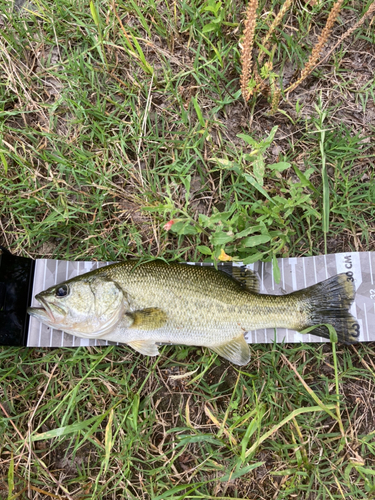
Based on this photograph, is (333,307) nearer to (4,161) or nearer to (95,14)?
(4,161)

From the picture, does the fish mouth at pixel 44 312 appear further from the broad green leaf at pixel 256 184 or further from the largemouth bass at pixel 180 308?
the broad green leaf at pixel 256 184

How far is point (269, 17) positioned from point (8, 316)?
3771 mm

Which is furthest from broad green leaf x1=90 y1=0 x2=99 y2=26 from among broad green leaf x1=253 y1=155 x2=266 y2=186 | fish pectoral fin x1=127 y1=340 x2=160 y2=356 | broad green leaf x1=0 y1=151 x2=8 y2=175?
fish pectoral fin x1=127 y1=340 x2=160 y2=356

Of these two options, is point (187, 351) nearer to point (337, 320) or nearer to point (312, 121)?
point (337, 320)

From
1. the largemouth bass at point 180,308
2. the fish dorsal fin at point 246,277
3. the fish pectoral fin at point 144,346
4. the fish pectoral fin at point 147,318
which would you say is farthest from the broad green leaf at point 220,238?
the fish pectoral fin at point 144,346

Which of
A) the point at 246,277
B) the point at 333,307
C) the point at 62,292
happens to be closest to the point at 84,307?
the point at 62,292

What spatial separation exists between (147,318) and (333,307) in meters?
1.68

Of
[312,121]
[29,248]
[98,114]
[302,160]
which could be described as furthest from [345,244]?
[29,248]

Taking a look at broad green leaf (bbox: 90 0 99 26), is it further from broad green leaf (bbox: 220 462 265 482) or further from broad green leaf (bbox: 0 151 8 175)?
broad green leaf (bbox: 220 462 265 482)

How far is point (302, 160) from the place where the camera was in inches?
130

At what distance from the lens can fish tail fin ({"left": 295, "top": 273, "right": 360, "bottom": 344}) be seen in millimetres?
3033

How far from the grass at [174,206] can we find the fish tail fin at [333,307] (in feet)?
0.74

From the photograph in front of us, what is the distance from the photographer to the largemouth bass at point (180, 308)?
290 cm

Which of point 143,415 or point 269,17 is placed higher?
point 269,17
